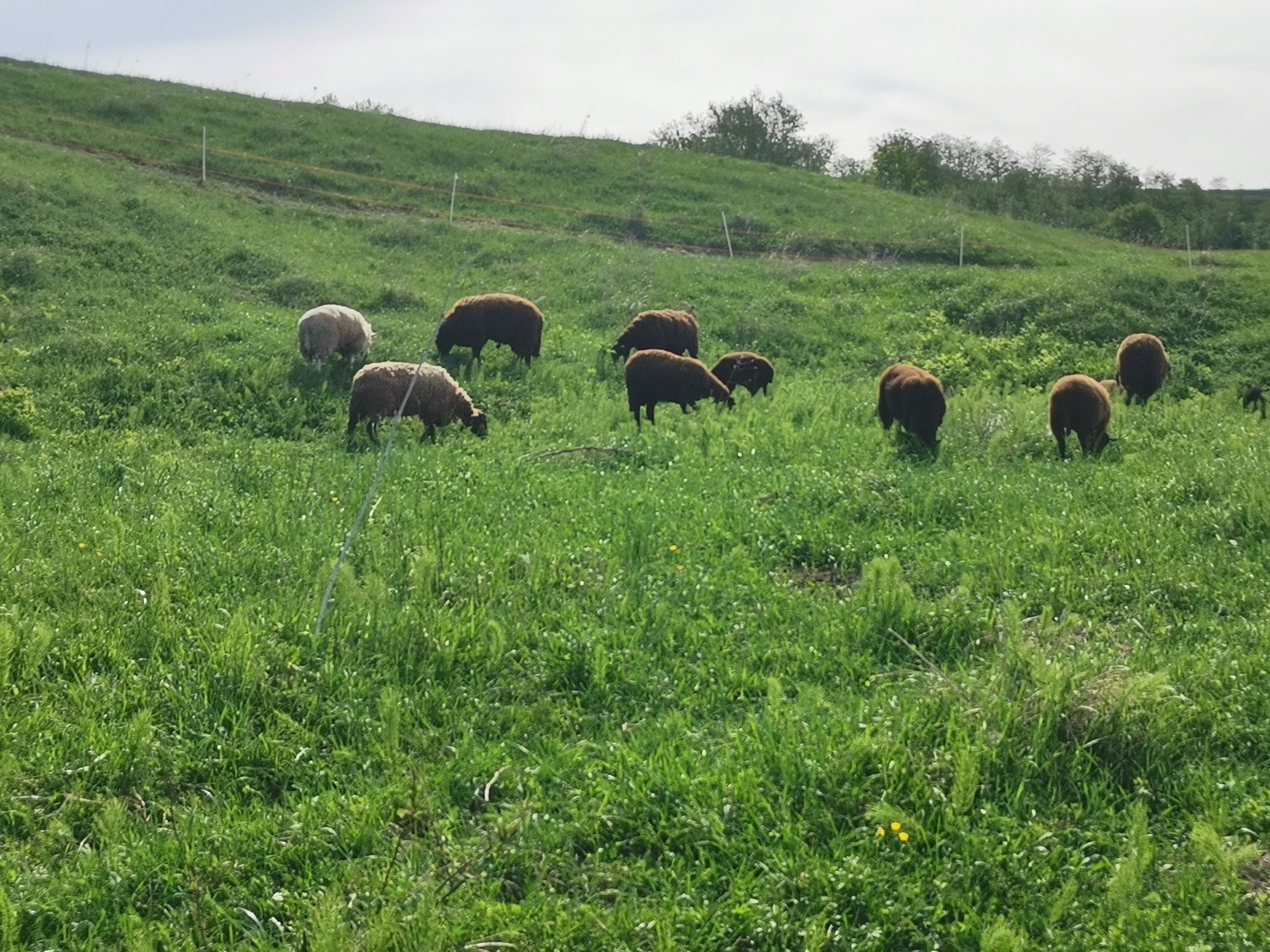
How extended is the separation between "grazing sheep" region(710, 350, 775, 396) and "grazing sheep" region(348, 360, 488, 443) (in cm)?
444

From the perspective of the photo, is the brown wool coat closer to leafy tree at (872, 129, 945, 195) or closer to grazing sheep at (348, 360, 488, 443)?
grazing sheep at (348, 360, 488, 443)

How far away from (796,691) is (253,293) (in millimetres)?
16499

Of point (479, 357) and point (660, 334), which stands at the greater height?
point (660, 334)

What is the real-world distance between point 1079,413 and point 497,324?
886 cm

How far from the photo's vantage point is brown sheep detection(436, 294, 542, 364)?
16.8m

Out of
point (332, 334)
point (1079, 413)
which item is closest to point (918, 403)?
point (1079, 413)

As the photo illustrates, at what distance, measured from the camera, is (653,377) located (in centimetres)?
1409

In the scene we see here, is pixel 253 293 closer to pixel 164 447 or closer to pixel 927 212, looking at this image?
pixel 164 447

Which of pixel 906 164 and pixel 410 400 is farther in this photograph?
pixel 906 164

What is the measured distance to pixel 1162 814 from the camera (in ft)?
14.8

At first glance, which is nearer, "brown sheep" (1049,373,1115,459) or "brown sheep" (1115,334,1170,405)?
"brown sheep" (1049,373,1115,459)

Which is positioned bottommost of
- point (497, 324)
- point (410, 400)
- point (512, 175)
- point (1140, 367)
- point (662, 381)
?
point (410, 400)

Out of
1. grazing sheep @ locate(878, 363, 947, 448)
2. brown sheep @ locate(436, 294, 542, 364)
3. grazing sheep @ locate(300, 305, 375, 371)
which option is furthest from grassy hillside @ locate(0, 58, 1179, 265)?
grazing sheep @ locate(878, 363, 947, 448)

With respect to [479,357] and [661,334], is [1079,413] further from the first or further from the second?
[479,357]
